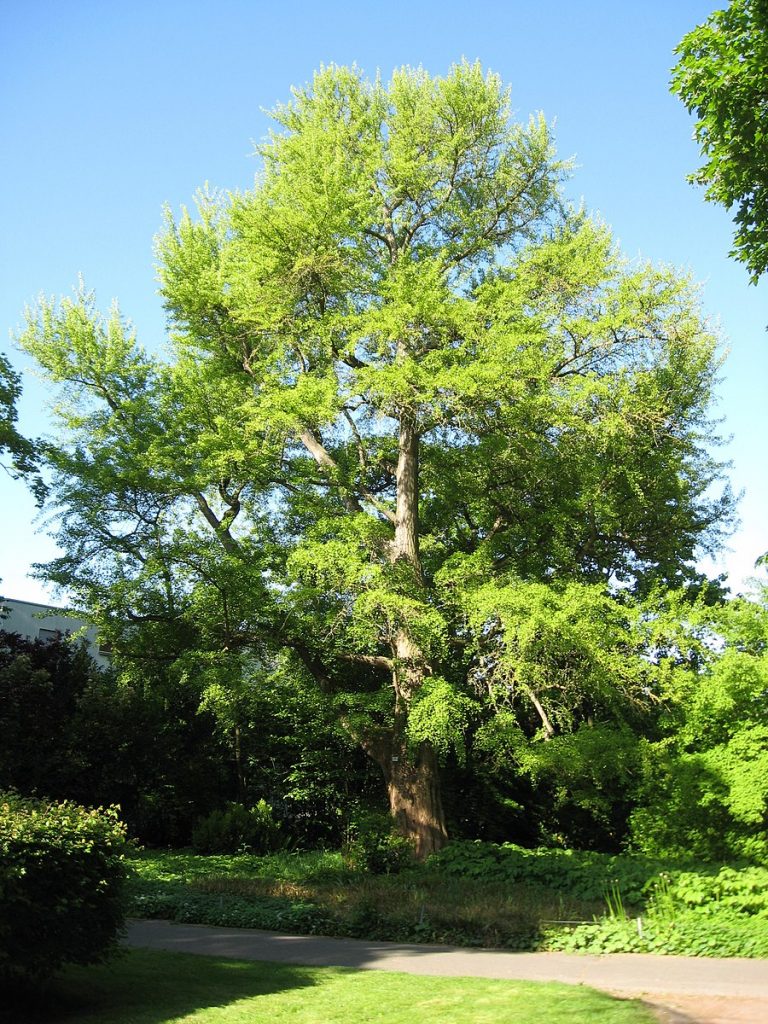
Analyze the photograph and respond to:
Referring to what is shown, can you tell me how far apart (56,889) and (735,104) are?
11.1 meters

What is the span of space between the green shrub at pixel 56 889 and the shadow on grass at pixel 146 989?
0.32 metres

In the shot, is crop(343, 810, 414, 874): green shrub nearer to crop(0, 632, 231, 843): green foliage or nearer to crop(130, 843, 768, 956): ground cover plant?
crop(130, 843, 768, 956): ground cover plant

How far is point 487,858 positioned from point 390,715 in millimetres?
3752

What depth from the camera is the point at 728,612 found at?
600 inches

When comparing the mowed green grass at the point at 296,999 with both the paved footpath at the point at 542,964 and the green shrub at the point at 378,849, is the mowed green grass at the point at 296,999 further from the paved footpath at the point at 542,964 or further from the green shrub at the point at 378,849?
the green shrub at the point at 378,849

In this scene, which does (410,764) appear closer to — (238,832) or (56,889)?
(238,832)

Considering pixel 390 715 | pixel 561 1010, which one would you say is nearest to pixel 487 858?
pixel 390 715

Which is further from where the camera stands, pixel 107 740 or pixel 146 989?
pixel 107 740

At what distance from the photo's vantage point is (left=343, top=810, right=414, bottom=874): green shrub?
1602 cm

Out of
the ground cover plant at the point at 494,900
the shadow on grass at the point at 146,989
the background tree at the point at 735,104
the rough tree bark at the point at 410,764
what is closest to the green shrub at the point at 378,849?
the ground cover plant at the point at 494,900

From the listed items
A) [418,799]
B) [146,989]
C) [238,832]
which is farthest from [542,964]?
[238,832]

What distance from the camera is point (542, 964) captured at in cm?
950

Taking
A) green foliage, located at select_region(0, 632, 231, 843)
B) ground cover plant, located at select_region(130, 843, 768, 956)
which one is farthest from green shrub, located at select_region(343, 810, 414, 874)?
green foliage, located at select_region(0, 632, 231, 843)

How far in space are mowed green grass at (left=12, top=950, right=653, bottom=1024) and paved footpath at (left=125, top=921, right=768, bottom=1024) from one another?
0.46 m
